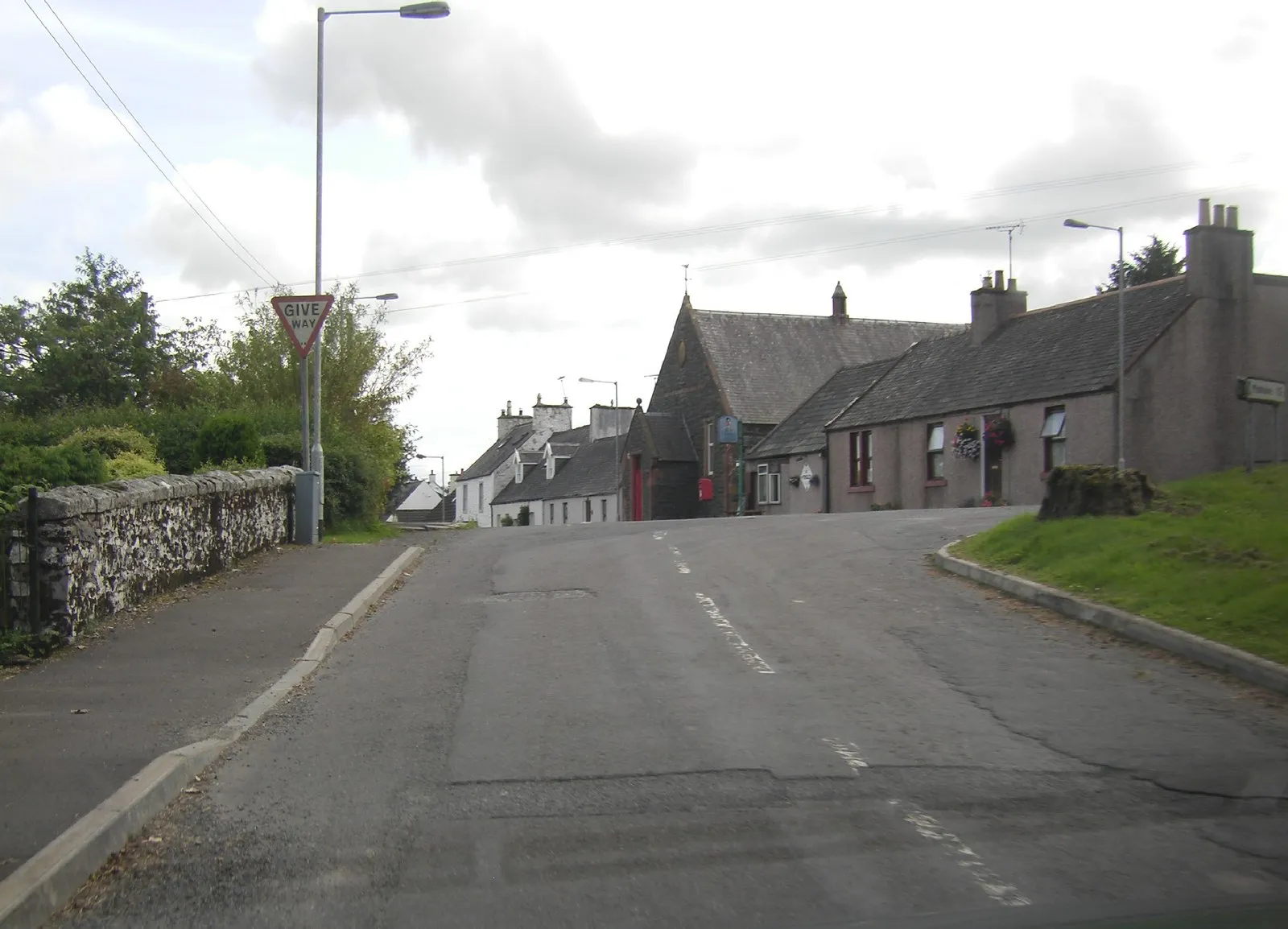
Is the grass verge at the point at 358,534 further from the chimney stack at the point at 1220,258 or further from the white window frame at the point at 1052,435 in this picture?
the chimney stack at the point at 1220,258

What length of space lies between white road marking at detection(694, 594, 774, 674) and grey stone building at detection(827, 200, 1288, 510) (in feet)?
67.3

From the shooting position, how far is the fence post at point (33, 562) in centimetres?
1055

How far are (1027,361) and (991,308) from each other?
4.34m

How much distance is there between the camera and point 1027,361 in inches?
1375

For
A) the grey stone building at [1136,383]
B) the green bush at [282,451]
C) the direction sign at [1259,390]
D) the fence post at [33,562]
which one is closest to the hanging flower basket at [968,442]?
the grey stone building at [1136,383]

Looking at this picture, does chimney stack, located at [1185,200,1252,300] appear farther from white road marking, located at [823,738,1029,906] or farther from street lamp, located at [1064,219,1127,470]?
white road marking, located at [823,738,1029,906]

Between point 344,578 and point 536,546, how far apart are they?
4.32 metres

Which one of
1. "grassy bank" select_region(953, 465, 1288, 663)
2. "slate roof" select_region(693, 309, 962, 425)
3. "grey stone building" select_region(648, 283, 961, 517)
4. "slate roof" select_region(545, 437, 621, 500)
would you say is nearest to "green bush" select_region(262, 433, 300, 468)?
"grassy bank" select_region(953, 465, 1288, 663)

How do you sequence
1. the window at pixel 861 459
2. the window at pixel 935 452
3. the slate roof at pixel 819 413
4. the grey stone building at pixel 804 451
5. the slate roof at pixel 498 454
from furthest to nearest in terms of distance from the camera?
1. the slate roof at pixel 498 454
2. the slate roof at pixel 819 413
3. the grey stone building at pixel 804 451
4. the window at pixel 861 459
5. the window at pixel 935 452

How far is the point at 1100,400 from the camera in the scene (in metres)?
30.9

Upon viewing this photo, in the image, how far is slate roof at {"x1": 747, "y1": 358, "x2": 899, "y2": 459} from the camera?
44469 mm

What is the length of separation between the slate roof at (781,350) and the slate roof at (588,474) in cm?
833

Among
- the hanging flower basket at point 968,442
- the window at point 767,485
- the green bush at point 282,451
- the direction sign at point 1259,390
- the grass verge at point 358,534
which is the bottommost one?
the grass verge at point 358,534

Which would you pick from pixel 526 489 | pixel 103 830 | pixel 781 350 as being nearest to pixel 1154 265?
pixel 781 350
